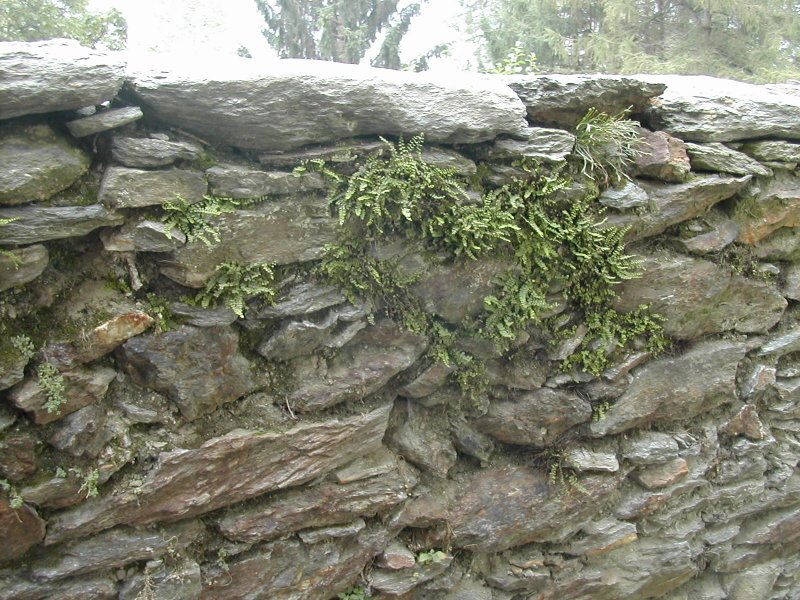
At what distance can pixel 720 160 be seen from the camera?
14.4 feet

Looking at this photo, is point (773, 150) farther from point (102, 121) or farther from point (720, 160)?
point (102, 121)

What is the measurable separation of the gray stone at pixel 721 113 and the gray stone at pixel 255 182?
269cm

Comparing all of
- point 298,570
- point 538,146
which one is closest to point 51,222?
→ point 298,570

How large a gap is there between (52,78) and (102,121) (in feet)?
0.91

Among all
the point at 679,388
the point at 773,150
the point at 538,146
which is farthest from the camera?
the point at 773,150

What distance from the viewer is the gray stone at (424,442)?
3.96m

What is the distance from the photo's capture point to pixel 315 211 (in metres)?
3.50

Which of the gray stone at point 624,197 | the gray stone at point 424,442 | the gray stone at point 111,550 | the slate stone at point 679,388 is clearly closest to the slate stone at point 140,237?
the gray stone at point 111,550

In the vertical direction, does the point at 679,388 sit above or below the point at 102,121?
below

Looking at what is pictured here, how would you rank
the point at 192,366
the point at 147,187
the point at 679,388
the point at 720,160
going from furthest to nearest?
1. the point at 679,388
2. the point at 720,160
3. the point at 192,366
4. the point at 147,187

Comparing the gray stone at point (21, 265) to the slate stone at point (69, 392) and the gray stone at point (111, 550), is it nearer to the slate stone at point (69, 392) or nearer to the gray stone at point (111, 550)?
the slate stone at point (69, 392)

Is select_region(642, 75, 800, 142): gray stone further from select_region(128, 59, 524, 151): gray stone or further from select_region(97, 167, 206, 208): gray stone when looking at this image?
select_region(97, 167, 206, 208): gray stone

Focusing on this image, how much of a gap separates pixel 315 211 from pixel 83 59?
138 cm

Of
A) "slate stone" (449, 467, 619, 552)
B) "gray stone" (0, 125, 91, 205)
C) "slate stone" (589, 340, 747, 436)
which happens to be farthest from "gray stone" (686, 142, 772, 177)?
"gray stone" (0, 125, 91, 205)
